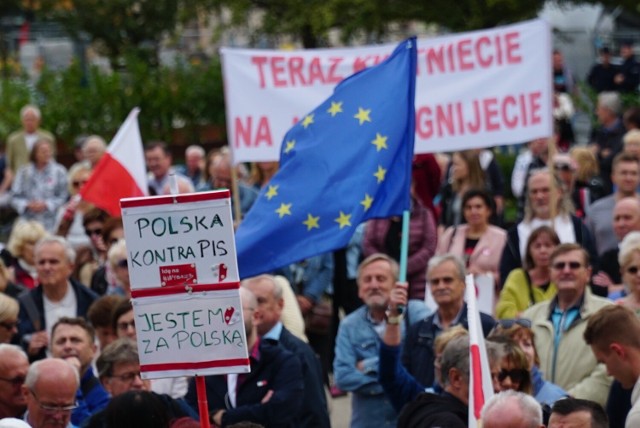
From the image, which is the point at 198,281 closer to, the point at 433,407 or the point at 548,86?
the point at 433,407

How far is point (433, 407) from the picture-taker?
716 centimetres

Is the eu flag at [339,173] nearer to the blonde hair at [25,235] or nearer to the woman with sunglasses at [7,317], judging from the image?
the woman with sunglasses at [7,317]

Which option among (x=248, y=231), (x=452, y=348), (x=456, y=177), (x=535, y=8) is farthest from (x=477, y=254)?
(x=535, y=8)

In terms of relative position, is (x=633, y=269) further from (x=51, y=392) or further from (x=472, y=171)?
(x=472, y=171)

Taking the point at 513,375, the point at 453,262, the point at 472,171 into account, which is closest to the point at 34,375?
the point at 513,375

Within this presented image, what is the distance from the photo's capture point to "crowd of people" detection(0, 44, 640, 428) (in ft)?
25.0

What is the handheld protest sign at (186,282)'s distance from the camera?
6.57 meters

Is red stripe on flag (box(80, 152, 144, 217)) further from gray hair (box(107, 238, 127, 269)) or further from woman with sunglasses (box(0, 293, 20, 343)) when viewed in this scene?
woman with sunglasses (box(0, 293, 20, 343))

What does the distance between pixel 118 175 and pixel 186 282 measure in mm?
6403

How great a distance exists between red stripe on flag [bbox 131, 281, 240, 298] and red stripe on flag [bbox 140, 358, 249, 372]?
0.98ft

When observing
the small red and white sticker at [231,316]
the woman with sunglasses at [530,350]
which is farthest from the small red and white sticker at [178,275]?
the woman with sunglasses at [530,350]

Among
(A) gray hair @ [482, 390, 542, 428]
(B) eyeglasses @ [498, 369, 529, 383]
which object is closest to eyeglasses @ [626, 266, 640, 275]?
(B) eyeglasses @ [498, 369, 529, 383]

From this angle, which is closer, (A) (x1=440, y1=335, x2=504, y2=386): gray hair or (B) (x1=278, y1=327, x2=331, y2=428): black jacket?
(A) (x1=440, y1=335, x2=504, y2=386): gray hair

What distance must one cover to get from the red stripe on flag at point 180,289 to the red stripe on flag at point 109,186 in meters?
5.96
